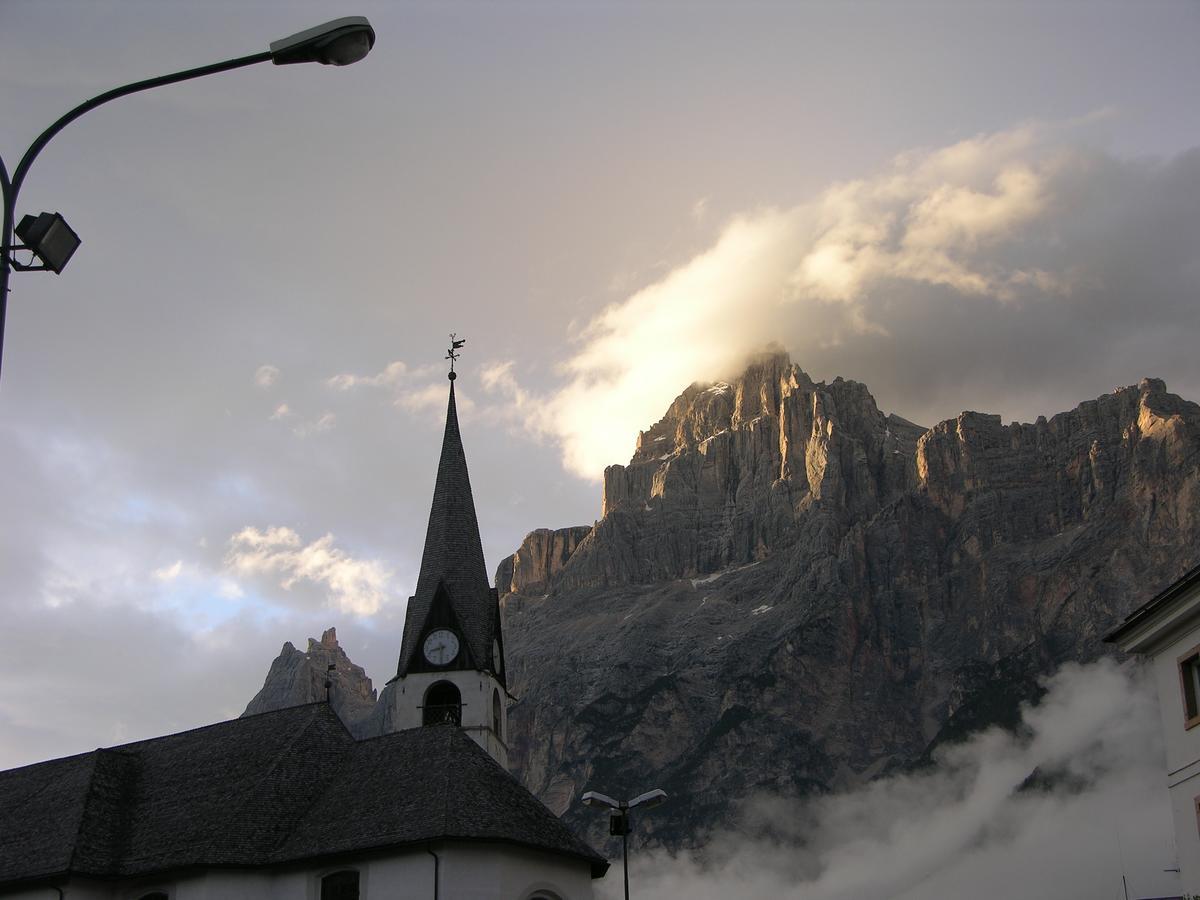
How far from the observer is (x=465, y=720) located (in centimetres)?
5891

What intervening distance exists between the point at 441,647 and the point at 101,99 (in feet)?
147

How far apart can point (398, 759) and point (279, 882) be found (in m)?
5.01

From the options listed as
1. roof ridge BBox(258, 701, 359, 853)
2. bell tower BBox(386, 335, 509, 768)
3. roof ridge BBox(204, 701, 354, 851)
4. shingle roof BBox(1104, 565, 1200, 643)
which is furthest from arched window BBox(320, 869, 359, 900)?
shingle roof BBox(1104, 565, 1200, 643)

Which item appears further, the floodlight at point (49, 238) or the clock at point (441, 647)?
the clock at point (441, 647)

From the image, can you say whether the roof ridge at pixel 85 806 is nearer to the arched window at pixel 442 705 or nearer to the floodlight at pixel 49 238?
the arched window at pixel 442 705

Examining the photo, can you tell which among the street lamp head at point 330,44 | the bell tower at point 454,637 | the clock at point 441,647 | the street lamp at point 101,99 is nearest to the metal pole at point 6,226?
the street lamp at point 101,99

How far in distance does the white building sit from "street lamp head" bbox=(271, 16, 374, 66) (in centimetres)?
2587

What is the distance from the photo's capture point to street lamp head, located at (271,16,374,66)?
718 inches

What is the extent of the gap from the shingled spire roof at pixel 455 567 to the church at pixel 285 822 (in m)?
12.0

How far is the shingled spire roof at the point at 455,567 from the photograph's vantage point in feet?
205

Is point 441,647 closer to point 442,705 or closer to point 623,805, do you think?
point 442,705

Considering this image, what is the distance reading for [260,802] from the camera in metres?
45.4

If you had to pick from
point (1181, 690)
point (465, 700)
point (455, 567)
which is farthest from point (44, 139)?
point (455, 567)

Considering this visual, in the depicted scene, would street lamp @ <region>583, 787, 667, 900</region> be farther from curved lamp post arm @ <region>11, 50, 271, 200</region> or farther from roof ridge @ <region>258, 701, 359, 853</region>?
curved lamp post arm @ <region>11, 50, 271, 200</region>
